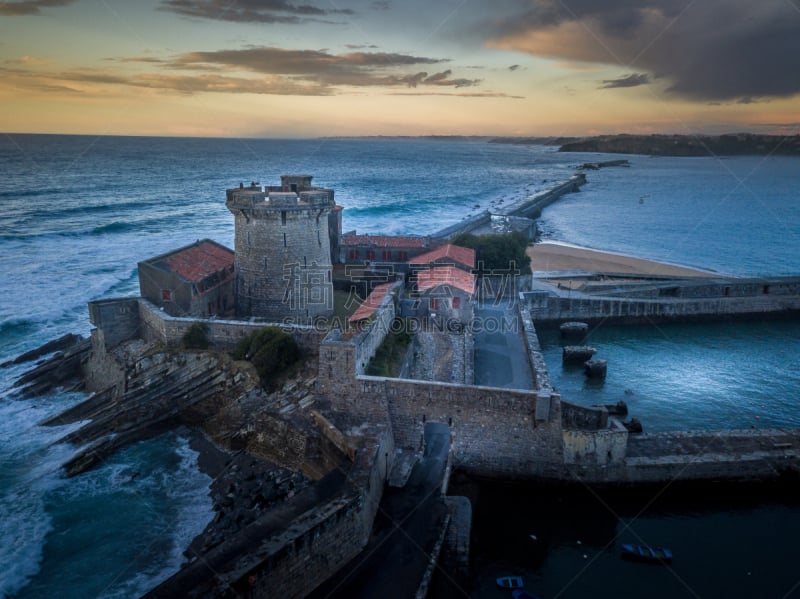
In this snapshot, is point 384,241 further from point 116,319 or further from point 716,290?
point 716,290

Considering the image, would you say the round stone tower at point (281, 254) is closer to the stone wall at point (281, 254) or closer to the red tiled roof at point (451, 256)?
the stone wall at point (281, 254)

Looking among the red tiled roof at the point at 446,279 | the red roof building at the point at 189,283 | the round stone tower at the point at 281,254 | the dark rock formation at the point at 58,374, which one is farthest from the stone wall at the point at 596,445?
the dark rock formation at the point at 58,374

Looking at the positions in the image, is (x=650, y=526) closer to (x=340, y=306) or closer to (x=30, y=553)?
(x=340, y=306)

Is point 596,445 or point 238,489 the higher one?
point 596,445

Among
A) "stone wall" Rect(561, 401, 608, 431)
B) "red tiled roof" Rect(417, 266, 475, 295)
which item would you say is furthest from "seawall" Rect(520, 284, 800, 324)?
"stone wall" Rect(561, 401, 608, 431)

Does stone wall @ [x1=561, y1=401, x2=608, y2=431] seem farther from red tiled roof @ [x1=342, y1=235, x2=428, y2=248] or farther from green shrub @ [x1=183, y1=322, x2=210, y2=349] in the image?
red tiled roof @ [x1=342, y1=235, x2=428, y2=248]

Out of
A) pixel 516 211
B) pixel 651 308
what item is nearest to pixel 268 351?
pixel 651 308

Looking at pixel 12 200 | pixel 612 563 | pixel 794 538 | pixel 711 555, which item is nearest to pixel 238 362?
pixel 612 563
